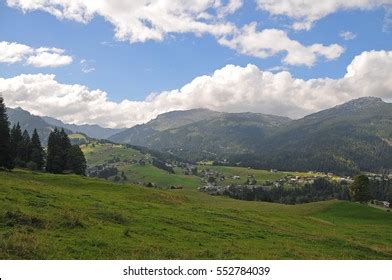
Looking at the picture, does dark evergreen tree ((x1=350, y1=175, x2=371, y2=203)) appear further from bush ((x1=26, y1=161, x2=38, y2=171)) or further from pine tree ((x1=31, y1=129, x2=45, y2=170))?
bush ((x1=26, y1=161, x2=38, y2=171))

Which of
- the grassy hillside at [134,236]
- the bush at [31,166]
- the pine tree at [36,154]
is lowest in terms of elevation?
the grassy hillside at [134,236]

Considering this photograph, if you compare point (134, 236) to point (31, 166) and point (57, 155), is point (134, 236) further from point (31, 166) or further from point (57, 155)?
point (57, 155)

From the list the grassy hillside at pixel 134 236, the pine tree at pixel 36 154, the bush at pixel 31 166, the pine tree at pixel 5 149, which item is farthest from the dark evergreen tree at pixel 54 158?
the grassy hillside at pixel 134 236

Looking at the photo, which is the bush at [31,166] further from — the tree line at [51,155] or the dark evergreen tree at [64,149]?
the dark evergreen tree at [64,149]

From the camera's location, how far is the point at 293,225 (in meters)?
61.8

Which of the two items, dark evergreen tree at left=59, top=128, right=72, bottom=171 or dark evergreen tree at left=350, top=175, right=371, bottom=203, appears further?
dark evergreen tree at left=350, top=175, right=371, bottom=203

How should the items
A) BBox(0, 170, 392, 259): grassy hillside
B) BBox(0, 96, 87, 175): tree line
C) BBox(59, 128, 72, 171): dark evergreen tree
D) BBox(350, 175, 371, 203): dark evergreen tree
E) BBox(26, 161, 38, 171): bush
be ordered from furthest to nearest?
1. BBox(350, 175, 371, 203): dark evergreen tree
2. BBox(59, 128, 72, 171): dark evergreen tree
3. BBox(0, 96, 87, 175): tree line
4. BBox(26, 161, 38, 171): bush
5. BBox(0, 170, 392, 259): grassy hillside

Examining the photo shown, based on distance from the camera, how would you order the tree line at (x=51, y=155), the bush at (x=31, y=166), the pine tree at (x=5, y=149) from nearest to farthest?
the pine tree at (x=5, y=149), the bush at (x=31, y=166), the tree line at (x=51, y=155)

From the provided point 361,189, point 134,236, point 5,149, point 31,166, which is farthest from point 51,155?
point 361,189

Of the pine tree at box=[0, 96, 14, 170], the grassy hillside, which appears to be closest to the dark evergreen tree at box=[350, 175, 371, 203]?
the grassy hillside
